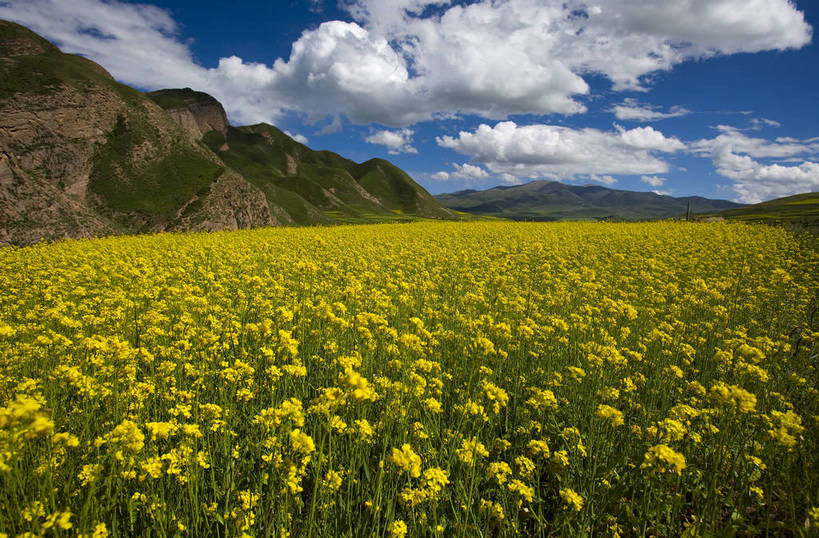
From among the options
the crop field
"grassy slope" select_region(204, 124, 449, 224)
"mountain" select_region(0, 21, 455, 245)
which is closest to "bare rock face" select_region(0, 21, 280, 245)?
"mountain" select_region(0, 21, 455, 245)

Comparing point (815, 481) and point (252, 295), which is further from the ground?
point (252, 295)

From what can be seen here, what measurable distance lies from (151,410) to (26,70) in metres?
77.1

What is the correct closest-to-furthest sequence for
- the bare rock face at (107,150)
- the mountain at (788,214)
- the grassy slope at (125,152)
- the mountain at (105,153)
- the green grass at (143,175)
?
1. the mountain at (788,214)
2. the mountain at (105,153)
3. the bare rock face at (107,150)
4. the green grass at (143,175)
5. the grassy slope at (125,152)

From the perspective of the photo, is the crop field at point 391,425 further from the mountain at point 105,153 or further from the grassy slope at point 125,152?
the grassy slope at point 125,152

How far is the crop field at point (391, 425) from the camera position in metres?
3.00

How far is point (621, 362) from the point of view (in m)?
5.04

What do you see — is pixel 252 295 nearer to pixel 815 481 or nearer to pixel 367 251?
pixel 367 251

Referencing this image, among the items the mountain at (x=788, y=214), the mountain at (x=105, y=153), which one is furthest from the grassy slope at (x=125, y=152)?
the mountain at (x=788, y=214)

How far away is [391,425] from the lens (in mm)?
3963

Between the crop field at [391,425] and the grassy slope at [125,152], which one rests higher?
the grassy slope at [125,152]

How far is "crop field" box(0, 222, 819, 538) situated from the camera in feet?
9.85

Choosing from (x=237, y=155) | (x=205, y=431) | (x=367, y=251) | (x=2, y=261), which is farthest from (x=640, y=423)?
(x=237, y=155)

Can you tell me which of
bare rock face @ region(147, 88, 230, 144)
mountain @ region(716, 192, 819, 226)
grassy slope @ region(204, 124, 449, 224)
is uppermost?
bare rock face @ region(147, 88, 230, 144)

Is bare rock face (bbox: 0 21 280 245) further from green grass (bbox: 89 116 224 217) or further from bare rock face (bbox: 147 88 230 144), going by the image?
bare rock face (bbox: 147 88 230 144)
